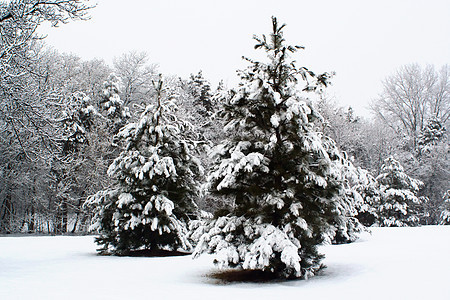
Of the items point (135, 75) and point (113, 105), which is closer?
point (113, 105)

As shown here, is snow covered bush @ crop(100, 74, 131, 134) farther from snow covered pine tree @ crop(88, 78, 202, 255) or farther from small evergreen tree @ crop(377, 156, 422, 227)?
small evergreen tree @ crop(377, 156, 422, 227)

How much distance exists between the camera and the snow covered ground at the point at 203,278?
6188 millimetres

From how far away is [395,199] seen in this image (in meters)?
22.6

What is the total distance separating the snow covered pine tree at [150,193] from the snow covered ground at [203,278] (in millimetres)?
975

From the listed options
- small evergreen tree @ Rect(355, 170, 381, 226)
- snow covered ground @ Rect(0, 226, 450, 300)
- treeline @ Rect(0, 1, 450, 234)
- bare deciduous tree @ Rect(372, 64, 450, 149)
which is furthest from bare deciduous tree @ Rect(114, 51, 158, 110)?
snow covered ground @ Rect(0, 226, 450, 300)

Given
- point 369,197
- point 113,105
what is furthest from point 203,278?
point 113,105

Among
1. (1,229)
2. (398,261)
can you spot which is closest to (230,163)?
(398,261)

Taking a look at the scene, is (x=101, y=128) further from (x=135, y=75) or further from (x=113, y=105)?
(x=135, y=75)

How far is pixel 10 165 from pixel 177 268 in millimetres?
17813

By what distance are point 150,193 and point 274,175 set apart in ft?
17.7

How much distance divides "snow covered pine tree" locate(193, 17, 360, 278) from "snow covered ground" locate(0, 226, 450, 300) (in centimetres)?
68

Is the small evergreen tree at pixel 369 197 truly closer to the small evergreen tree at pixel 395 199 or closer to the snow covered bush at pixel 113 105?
the small evergreen tree at pixel 395 199

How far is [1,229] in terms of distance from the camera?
2425cm

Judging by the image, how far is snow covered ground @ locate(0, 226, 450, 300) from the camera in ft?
20.3
